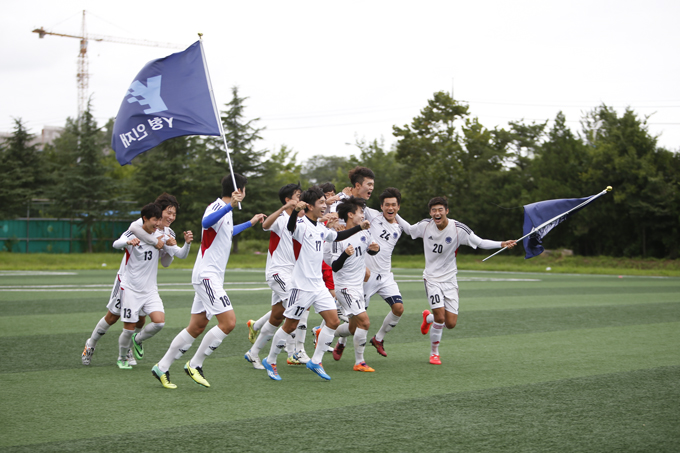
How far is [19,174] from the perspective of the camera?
43.5 meters

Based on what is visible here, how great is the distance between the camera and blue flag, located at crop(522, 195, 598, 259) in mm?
8414

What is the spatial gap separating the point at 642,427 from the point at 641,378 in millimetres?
2101

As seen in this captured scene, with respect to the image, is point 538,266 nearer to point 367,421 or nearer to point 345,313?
point 345,313

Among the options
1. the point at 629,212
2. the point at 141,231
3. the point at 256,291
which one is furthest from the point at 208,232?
the point at 629,212

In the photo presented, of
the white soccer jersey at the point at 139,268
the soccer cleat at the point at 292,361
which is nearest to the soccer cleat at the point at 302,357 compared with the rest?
the soccer cleat at the point at 292,361

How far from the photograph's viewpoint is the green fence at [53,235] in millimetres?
40594

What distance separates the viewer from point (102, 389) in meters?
6.18

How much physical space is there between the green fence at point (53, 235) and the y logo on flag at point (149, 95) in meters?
36.3

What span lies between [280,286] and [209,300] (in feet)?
4.33

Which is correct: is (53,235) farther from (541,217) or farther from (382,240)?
(541,217)

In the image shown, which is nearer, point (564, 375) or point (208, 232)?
point (208, 232)

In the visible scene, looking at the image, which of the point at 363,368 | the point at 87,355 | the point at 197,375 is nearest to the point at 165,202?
the point at 87,355

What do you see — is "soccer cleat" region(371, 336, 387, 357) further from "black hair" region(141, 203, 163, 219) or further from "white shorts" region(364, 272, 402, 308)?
"black hair" region(141, 203, 163, 219)

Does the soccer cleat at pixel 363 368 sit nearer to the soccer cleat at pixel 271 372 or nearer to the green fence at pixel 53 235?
the soccer cleat at pixel 271 372
